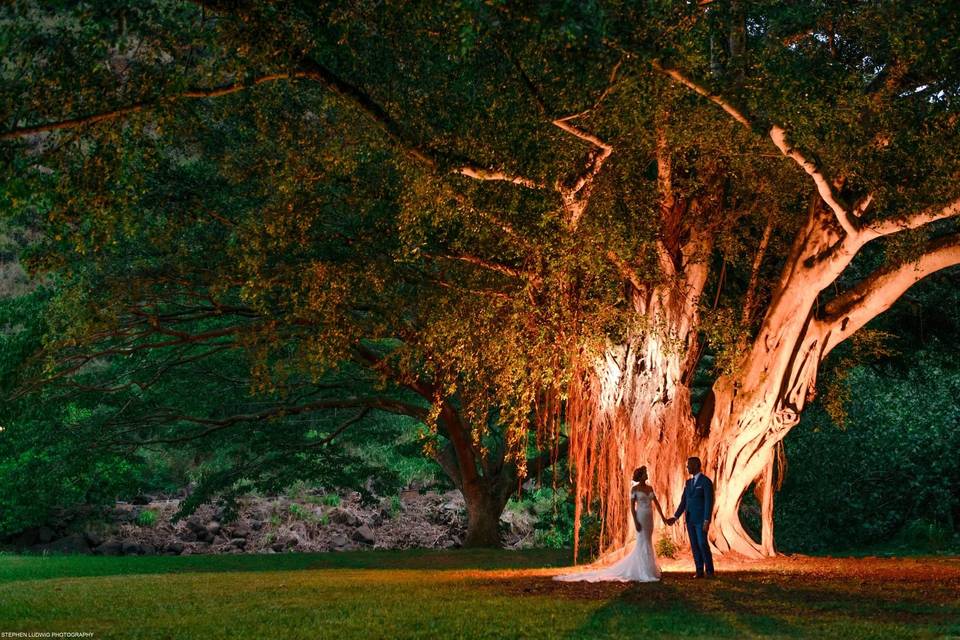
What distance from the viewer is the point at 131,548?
3906 cm

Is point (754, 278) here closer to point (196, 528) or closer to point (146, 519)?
point (196, 528)

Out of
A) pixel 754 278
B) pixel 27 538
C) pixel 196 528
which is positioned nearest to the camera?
pixel 754 278

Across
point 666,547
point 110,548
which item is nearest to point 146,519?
point 110,548

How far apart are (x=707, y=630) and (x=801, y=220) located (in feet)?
36.6

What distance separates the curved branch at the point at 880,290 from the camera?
17203 mm

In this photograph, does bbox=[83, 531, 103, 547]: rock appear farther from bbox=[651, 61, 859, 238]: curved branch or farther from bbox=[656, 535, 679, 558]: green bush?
bbox=[651, 61, 859, 238]: curved branch

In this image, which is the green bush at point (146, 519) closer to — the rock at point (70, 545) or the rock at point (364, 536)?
the rock at point (70, 545)

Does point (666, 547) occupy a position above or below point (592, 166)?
below

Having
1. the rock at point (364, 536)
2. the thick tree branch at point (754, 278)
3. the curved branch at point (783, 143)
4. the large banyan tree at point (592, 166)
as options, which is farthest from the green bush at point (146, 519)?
the curved branch at point (783, 143)

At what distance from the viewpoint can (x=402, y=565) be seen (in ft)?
71.5

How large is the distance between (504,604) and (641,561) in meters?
3.62

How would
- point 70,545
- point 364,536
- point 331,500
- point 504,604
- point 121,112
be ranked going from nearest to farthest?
point 504,604, point 121,112, point 70,545, point 364,536, point 331,500

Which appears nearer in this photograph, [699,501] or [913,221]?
[699,501]

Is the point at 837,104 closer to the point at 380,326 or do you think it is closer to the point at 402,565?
the point at 380,326
